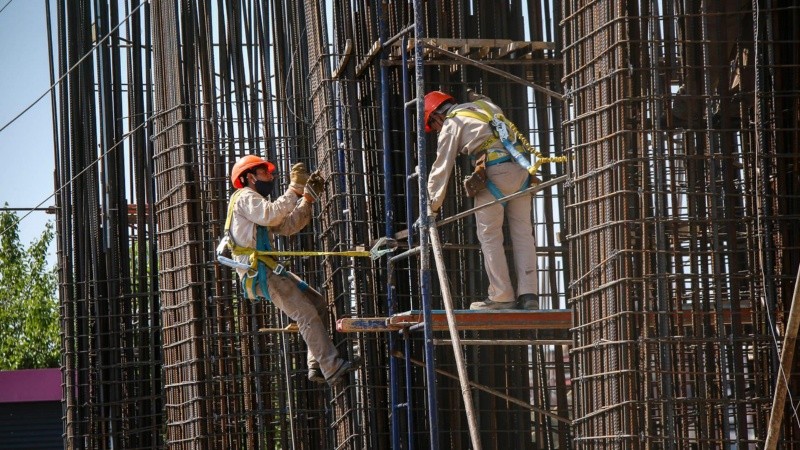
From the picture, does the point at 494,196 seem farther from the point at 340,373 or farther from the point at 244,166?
the point at 244,166

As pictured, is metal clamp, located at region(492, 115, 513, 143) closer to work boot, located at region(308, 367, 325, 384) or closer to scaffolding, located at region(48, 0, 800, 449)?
scaffolding, located at region(48, 0, 800, 449)

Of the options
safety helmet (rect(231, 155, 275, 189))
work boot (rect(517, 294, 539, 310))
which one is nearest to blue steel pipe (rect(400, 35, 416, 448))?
work boot (rect(517, 294, 539, 310))

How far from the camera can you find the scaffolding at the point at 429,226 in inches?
408

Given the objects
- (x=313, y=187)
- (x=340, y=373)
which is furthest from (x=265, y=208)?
(x=340, y=373)

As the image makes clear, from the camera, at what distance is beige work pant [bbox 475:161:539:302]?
12492 millimetres

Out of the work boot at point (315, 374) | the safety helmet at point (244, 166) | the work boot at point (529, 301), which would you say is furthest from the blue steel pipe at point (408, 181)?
the safety helmet at point (244, 166)

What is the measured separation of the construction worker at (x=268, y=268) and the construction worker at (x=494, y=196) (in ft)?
6.83

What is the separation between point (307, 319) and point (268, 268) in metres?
0.63

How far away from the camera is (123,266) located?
22.5 meters

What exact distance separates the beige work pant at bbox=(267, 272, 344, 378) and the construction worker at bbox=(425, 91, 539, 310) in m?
2.25

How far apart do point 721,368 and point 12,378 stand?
77.9 feet

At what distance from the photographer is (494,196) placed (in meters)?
12.5

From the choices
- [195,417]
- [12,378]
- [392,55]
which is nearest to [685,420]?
[392,55]

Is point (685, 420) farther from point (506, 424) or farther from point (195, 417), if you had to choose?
point (195, 417)
